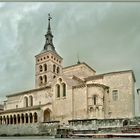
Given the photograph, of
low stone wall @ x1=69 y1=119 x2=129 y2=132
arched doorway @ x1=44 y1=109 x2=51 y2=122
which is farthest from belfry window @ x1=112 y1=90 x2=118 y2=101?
low stone wall @ x1=69 y1=119 x2=129 y2=132

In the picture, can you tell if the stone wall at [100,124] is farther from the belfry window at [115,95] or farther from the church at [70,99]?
the belfry window at [115,95]

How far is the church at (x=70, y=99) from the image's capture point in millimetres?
10461

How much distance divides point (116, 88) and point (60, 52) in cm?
538

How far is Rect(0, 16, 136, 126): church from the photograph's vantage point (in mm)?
10461

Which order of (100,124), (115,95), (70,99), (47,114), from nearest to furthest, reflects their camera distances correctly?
(100,124) < (115,95) < (47,114) < (70,99)

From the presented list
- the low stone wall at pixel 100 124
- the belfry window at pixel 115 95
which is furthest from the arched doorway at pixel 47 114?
the low stone wall at pixel 100 124

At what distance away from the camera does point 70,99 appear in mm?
11688

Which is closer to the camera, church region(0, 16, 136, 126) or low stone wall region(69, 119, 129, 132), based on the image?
low stone wall region(69, 119, 129, 132)

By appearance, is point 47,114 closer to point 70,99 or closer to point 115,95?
point 70,99

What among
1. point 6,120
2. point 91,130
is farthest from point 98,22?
point 6,120

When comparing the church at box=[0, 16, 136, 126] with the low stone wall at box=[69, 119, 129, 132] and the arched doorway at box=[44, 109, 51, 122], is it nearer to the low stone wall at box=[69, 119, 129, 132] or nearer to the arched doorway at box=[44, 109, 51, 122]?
the arched doorway at box=[44, 109, 51, 122]

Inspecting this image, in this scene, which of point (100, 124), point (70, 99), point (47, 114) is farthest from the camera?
point (70, 99)

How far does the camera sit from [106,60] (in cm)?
602

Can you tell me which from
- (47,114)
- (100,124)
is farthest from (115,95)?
(100,124)
